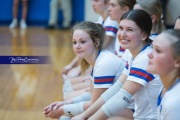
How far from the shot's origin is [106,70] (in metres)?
2.10

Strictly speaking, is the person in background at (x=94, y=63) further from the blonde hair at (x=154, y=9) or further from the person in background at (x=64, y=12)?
the person in background at (x=64, y=12)

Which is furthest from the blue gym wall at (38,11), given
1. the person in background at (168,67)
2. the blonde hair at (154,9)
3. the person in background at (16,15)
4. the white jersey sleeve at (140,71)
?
the person in background at (168,67)

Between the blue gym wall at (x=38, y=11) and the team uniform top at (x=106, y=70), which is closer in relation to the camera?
the team uniform top at (x=106, y=70)

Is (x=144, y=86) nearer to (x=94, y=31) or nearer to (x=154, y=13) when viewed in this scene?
(x=94, y=31)

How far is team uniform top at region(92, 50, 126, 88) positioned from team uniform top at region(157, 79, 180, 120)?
0.59 meters

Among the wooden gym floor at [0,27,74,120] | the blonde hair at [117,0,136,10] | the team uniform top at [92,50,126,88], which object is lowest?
the wooden gym floor at [0,27,74,120]

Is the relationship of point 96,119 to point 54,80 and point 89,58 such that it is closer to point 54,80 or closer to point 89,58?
point 89,58

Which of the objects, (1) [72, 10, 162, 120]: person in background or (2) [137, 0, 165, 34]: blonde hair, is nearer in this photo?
(1) [72, 10, 162, 120]: person in background

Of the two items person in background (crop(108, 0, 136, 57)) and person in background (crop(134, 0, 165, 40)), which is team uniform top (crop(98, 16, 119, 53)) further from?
person in background (crop(134, 0, 165, 40))

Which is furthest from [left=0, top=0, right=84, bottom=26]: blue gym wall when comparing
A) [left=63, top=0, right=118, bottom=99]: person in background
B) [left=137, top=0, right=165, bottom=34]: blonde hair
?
[left=137, top=0, right=165, bottom=34]: blonde hair

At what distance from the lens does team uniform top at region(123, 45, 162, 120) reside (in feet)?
6.01

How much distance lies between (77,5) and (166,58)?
562cm

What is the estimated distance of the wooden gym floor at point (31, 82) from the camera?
2.87 m

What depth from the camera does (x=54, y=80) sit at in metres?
3.70
